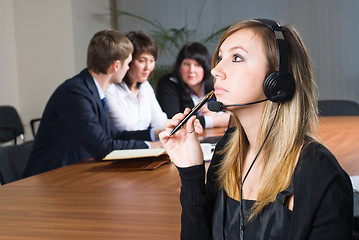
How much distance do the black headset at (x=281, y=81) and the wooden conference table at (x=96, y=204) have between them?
0.41 m

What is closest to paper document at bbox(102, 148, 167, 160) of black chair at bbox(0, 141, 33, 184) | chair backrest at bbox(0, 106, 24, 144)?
black chair at bbox(0, 141, 33, 184)

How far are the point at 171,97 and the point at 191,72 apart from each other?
0.25 meters

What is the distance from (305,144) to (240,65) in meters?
0.20

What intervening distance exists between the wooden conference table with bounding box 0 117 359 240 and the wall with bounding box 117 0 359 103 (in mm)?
3610

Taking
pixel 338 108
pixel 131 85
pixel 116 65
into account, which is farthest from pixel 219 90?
pixel 338 108

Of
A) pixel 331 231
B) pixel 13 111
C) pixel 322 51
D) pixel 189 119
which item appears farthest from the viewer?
pixel 322 51

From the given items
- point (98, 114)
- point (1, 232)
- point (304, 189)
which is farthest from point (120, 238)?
point (98, 114)

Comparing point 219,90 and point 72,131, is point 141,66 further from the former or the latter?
point 219,90

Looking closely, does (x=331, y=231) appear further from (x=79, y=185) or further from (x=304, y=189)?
(x=79, y=185)

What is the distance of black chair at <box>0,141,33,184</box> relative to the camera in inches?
85.1

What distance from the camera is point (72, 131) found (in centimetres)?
239

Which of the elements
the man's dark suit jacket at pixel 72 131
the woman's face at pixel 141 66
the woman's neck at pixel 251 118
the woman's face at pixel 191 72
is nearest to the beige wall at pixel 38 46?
the woman's face at pixel 191 72

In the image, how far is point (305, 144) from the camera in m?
0.88

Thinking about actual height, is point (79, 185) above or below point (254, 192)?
below
